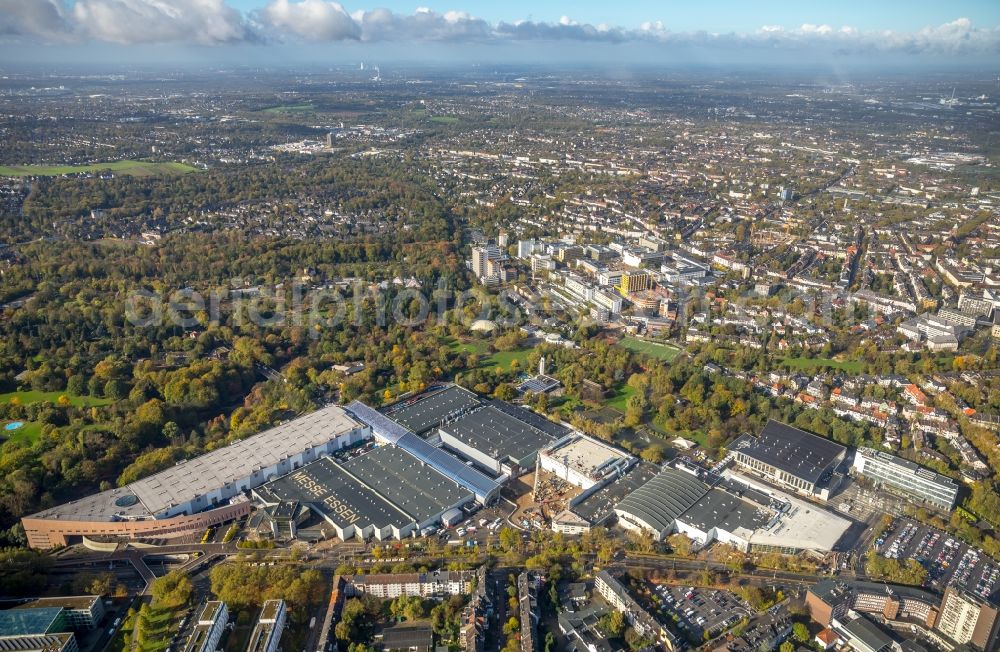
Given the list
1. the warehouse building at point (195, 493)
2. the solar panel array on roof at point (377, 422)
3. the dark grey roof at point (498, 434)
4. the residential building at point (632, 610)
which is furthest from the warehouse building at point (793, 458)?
the warehouse building at point (195, 493)

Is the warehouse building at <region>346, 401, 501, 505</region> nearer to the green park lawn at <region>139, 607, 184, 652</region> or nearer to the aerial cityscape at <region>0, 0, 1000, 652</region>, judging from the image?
the aerial cityscape at <region>0, 0, 1000, 652</region>

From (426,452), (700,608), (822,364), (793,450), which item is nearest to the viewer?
(700,608)

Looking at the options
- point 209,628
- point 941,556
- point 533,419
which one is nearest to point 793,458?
point 941,556

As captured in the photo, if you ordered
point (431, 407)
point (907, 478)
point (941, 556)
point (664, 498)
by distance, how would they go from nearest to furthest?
point (941, 556) < point (664, 498) < point (907, 478) < point (431, 407)

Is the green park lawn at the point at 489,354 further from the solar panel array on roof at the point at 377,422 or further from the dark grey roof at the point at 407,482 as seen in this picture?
the dark grey roof at the point at 407,482

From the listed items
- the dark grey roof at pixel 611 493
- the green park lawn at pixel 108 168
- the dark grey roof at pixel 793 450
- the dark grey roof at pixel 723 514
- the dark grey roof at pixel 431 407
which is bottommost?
the dark grey roof at pixel 431 407

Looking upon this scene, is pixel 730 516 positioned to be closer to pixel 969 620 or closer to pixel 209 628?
pixel 969 620
